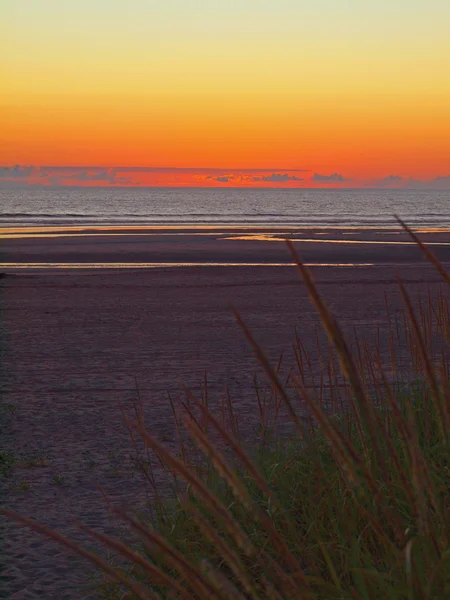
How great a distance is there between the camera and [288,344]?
477 inches

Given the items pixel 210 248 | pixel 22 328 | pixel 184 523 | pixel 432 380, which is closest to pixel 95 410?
pixel 184 523

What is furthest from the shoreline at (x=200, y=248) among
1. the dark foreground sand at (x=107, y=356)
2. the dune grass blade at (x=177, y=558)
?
the dune grass blade at (x=177, y=558)

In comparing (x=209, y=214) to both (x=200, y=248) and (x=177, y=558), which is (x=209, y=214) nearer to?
(x=200, y=248)

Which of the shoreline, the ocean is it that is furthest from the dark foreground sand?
the ocean

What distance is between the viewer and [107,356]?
1110 cm

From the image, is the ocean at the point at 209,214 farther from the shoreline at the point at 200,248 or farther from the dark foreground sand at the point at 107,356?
the dark foreground sand at the point at 107,356

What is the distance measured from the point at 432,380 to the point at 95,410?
6.87 m

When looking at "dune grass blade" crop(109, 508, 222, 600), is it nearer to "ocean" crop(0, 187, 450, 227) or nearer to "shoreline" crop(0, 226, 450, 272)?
"shoreline" crop(0, 226, 450, 272)

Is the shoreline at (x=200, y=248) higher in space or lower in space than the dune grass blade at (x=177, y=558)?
higher

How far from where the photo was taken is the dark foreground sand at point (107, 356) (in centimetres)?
545

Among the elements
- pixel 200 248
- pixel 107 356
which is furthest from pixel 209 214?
pixel 107 356

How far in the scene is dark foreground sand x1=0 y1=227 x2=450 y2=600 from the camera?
17.9ft

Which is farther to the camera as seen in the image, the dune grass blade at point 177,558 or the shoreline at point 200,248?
the shoreline at point 200,248

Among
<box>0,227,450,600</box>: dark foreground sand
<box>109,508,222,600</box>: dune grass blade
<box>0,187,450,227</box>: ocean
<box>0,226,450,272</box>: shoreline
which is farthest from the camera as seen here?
<box>0,187,450,227</box>: ocean
